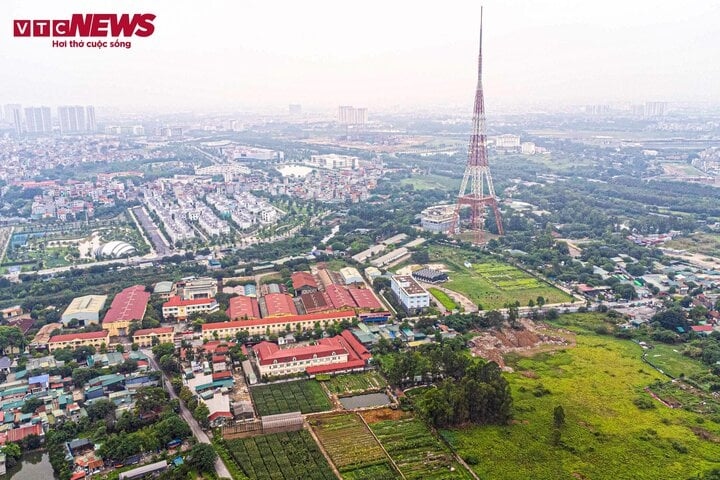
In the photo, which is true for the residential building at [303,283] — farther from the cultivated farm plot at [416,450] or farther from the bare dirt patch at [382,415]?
the cultivated farm plot at [416,450]

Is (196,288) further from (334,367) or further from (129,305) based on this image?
(334,367)

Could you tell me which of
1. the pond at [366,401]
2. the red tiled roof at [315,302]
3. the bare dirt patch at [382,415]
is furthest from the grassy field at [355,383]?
the red tiled roof at [315,302]

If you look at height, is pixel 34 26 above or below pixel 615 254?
above

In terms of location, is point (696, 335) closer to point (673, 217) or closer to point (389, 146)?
point (673, 217)

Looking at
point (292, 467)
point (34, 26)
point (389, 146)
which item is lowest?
point (292, 467)

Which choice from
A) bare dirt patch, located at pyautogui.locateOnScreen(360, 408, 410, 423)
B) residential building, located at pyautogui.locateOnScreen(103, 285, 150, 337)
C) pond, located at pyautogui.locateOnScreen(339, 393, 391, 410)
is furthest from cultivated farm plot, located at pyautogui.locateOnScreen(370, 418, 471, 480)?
residential building, located at pyautogui.locateOnScreen(103, 285, 150, 337)

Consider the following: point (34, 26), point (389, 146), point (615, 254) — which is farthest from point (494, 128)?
point (34, 26)

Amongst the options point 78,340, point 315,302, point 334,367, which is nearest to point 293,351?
point 334,367

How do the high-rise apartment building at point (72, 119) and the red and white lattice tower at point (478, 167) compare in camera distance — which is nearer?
Answer: the red and white lattice tower at point (478, 167)
